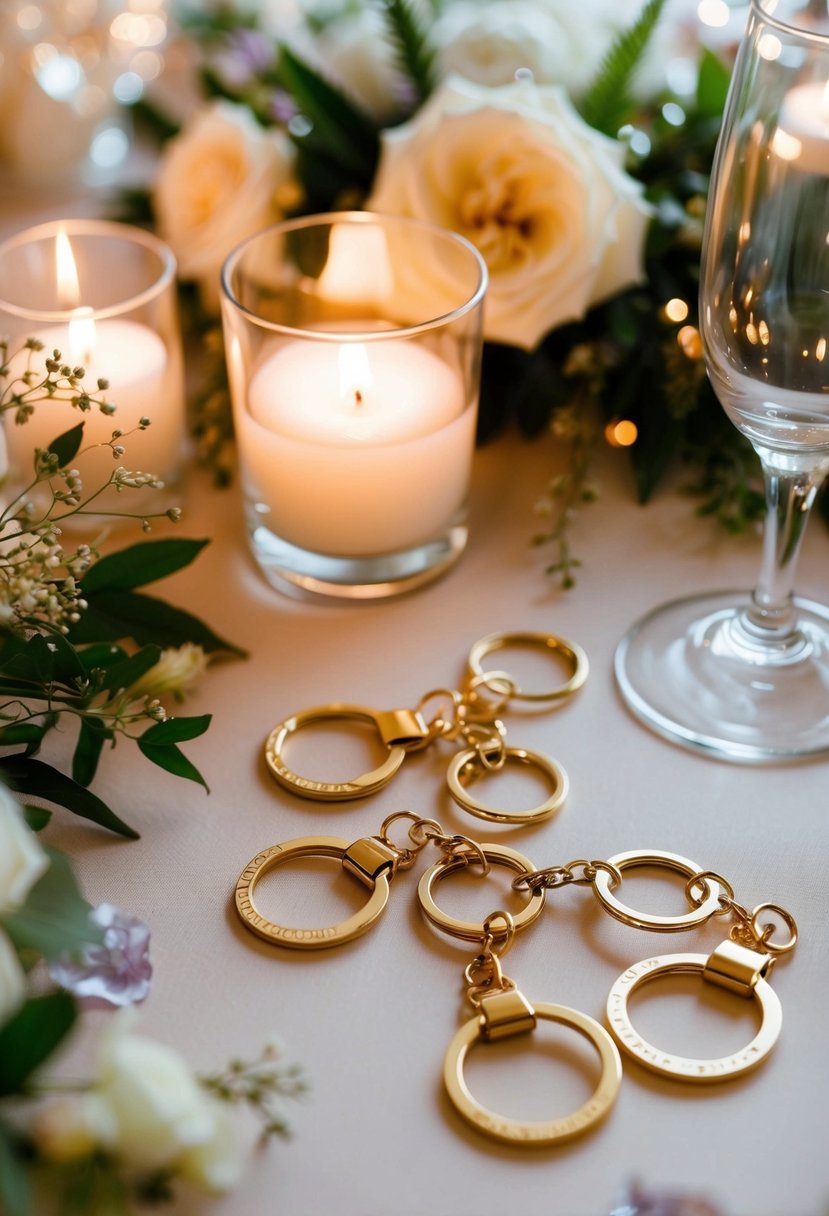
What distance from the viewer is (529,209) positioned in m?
0.96

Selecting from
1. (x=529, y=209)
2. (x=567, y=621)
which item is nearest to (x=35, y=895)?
(x=567, y=621)

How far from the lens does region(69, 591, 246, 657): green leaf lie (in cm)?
80

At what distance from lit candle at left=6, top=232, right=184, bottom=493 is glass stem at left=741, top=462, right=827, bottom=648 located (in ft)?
1.40

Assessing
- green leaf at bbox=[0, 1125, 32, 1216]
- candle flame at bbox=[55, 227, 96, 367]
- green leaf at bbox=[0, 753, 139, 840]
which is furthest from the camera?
candle flame at bbox=[55, 227, 96, 367]

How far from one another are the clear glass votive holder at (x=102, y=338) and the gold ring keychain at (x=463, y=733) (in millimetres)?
263

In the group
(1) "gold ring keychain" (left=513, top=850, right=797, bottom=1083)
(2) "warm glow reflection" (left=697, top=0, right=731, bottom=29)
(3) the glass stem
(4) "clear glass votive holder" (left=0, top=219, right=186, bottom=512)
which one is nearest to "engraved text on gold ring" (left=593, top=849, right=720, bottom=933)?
(1) "gold ring keychain" (left=513, top=850, right=797, bottom=1083)

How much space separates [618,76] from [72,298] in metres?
0.46

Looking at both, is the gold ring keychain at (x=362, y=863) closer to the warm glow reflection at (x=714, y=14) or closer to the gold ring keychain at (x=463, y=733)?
the gold ring keychain at (x=463, y=733)

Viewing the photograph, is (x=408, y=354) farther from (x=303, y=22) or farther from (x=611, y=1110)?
(x=303, y=22)

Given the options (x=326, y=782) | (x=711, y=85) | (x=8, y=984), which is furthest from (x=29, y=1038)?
(x=711, y=85)

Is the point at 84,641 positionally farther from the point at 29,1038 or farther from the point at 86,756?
the point at 29,1038

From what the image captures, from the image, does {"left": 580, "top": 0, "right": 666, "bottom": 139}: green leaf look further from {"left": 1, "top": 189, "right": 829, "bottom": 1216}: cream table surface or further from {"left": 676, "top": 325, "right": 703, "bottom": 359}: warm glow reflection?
{"left": 1, "top": 189, "right": 829, "bottom": 1216}: cream table surface

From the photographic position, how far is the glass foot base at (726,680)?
79 centimetres

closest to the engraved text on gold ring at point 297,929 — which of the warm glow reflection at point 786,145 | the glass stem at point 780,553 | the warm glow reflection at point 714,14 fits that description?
the glass stem at point 780,553
